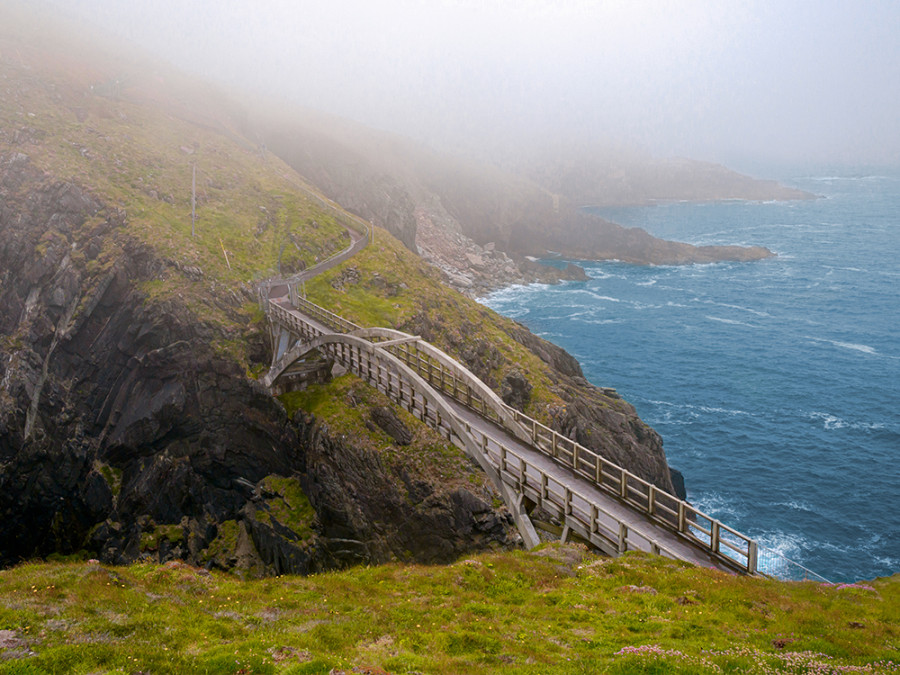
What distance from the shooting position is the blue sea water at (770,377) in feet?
177

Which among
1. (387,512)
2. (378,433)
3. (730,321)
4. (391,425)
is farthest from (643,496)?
(730,321)

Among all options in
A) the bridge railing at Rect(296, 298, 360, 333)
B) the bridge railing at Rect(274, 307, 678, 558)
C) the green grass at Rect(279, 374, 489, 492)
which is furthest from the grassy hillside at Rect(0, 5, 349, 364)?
the bridge railing at Rect(274, 307, 678, 558)

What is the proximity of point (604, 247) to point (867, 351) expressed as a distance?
289ft

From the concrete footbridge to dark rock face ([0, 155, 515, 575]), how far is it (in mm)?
8053

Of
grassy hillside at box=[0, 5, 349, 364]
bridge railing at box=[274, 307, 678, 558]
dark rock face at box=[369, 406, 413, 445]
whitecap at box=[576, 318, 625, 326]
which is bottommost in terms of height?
dark rock face at box=[369, 406, 413, 445]

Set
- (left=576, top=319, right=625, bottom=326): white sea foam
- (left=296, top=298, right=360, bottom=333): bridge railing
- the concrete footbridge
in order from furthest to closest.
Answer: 1. (left=576, top=319, right=625, bottom=326): white sea foam
2. (left=296, top=298, right=360, bottom=333): bridge railing
3. the concrete footbridge

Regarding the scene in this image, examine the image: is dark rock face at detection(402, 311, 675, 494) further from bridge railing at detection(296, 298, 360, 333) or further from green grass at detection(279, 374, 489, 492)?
green grass at detection(279, 374, 489, 492)

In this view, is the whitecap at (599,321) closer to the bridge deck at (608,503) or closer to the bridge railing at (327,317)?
the bridge railing at (327,317)

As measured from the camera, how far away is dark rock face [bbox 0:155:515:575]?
1763 inches

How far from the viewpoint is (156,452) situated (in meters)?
51.5

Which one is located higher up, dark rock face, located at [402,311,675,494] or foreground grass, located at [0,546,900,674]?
foreground grass, located at [0,546,900,674]

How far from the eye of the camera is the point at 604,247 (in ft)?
564

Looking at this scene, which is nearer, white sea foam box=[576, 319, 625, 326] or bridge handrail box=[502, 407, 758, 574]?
bridge handrail box=[502, 407, 758, 574]

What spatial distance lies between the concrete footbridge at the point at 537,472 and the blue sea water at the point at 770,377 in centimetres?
1059
